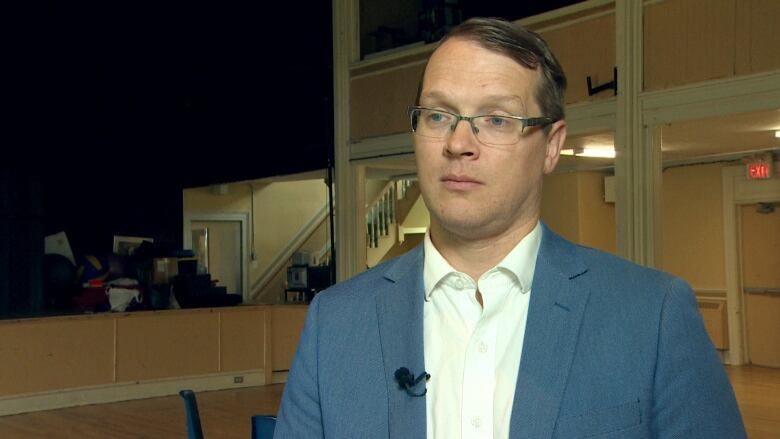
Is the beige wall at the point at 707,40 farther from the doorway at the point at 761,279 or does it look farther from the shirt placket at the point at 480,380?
the doorway at the point at 761,279

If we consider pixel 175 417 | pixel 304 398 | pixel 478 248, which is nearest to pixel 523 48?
pixel 478 248

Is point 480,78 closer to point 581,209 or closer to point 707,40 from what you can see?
point 707,40

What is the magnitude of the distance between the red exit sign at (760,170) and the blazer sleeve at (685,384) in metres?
12.0

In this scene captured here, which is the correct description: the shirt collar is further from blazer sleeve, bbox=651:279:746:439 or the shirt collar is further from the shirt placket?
blazer sleeve, bbox=651:279:746:439

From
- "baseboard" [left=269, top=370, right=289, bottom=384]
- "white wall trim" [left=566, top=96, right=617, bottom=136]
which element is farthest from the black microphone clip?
"baseboard" [left=269, top=370, right=289, bottom=384]

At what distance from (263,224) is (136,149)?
15.3 feet

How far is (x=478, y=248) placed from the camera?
122 centimetres

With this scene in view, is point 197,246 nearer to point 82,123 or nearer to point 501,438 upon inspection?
point 82,123

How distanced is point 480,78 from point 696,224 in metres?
13.0

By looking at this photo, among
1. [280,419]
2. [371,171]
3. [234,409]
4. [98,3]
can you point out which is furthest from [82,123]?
[280,419]

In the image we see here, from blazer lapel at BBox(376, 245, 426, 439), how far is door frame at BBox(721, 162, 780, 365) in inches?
491

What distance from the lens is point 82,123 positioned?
1234cm

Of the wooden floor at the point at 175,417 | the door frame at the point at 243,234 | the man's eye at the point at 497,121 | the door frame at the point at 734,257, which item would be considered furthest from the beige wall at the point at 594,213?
the man's eye at the point at 497,121

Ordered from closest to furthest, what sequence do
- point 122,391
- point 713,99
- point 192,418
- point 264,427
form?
1. point 264,427
2. point 192,418
3. point 713,99
4. point 122,391
